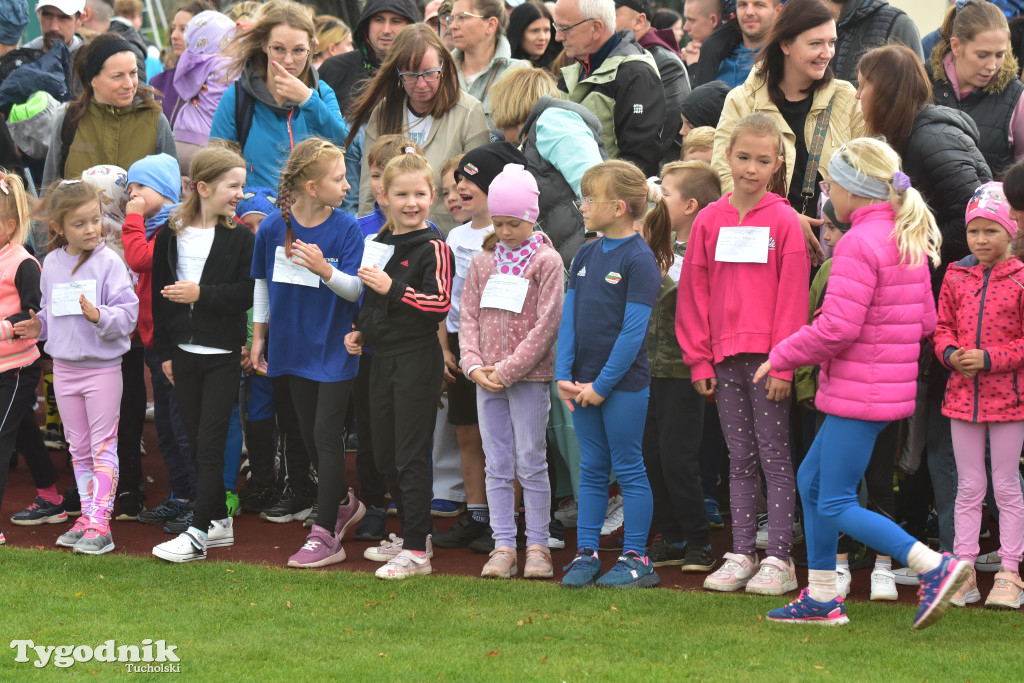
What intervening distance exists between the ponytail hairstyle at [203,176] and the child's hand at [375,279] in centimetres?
110

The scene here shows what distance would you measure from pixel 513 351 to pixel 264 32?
120 inches

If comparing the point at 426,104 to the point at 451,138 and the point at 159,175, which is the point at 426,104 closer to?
the point at 451,138

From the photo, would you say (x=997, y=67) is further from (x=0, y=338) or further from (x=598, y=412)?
(x=0, y=338)

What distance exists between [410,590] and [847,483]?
6.48 ft

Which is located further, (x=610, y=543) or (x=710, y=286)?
(x=610, y=543)

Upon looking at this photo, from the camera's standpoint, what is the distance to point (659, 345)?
579 centimetres

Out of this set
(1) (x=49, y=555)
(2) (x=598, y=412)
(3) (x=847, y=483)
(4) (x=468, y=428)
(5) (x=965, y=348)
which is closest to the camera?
(3) (x=847, y=483)

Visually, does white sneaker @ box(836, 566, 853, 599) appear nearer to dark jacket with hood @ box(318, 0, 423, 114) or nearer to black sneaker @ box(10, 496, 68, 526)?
black sneaker @ box(10, 496, 68, 526)

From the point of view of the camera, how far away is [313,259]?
5.49m

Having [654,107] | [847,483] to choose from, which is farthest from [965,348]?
[654,107]

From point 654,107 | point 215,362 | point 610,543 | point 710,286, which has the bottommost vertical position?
point 610,543

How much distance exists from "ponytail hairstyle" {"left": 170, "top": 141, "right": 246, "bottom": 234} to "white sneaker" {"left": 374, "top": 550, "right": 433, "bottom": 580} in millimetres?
1950

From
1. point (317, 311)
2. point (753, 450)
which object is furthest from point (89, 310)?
point (753, 450)

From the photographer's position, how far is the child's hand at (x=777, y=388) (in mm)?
5094
